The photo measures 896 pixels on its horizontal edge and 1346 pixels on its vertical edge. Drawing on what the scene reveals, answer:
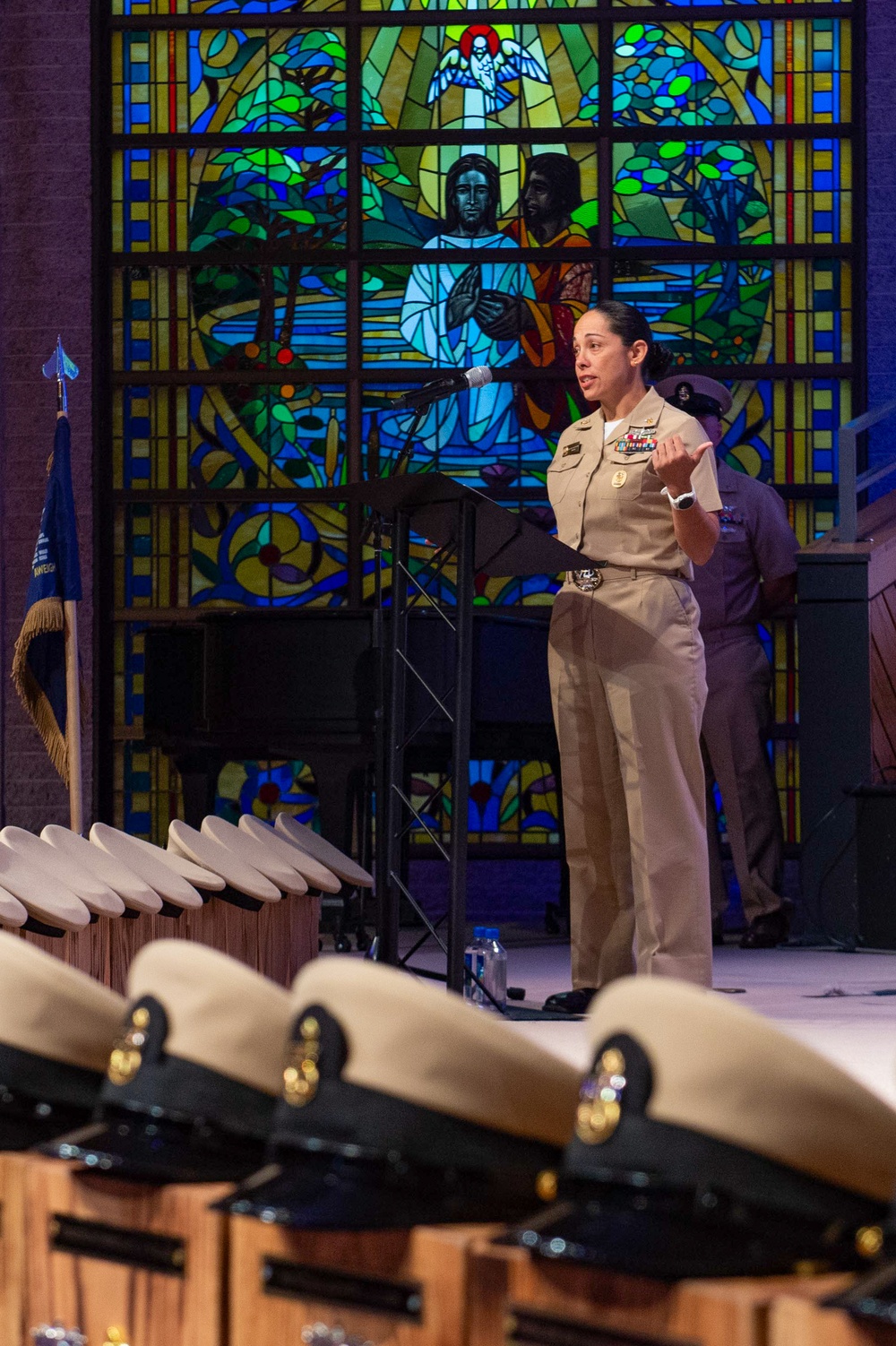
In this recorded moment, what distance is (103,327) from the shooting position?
23.3 feet

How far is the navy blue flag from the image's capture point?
5.69m

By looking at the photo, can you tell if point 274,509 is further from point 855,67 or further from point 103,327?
point 855,67

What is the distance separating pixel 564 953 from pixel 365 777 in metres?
1.02

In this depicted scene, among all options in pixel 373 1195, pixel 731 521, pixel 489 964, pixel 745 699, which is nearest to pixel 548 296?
pixel 731 521

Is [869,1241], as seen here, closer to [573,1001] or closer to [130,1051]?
[130,1051]

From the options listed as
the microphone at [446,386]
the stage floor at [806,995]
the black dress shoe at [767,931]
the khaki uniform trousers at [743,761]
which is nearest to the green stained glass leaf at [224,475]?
the khaki uniform trousers at [743,761]

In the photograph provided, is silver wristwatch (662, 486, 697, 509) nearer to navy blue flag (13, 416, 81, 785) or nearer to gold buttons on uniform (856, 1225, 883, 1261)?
gold buttons on uniform (856, 1225, 883, 1261)

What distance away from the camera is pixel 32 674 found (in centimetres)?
580

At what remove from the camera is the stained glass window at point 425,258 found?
6.96 m

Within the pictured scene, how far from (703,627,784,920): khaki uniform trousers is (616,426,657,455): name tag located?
6.95ft

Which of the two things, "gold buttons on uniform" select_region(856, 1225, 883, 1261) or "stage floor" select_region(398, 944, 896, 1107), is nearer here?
"gold buttons on uniform" select_region(856, 1225, 883, 1261)

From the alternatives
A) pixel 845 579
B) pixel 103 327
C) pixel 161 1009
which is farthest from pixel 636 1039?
pixel 103 327

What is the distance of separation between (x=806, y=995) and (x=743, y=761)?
1.64 meters

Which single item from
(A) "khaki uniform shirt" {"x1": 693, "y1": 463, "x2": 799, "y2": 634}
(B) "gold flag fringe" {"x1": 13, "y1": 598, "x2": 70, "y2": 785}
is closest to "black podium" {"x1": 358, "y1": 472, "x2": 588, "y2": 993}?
(A) "khaki uniform shirt" {"x1": 693, "y1": 463, "x2": 799, "y2": 634}
